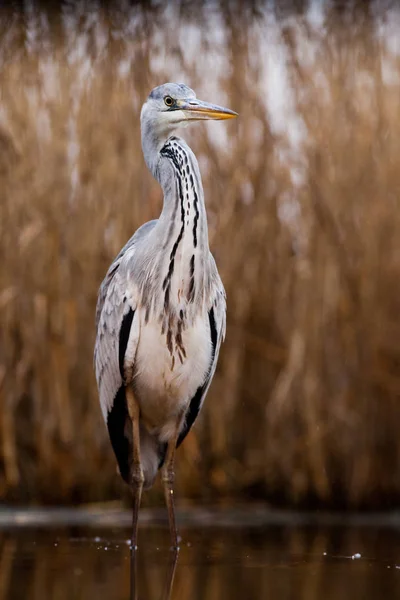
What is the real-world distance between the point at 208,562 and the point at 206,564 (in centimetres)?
5

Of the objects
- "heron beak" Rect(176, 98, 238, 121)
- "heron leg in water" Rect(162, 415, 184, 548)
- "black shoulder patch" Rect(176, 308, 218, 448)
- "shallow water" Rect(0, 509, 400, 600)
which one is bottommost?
"shallow water" Rect(0, 509, 400, 600)

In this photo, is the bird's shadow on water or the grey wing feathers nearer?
the bird's shadow on water

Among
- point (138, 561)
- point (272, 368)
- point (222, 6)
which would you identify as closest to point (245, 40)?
point (222, 6)

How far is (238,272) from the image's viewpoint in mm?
6191

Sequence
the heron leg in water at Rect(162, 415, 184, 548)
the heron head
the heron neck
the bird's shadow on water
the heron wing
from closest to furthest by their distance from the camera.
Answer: the bird's shadow on water < the heron neck < the heron head < the heron wing < the heron leg in water at Rect(162, 415, 184, 548)

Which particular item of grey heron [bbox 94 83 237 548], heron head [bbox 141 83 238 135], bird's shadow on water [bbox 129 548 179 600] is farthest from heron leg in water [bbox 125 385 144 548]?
heron head [bbox 141 83 238 135]

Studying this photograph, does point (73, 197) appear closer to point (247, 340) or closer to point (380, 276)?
point (247, 340)

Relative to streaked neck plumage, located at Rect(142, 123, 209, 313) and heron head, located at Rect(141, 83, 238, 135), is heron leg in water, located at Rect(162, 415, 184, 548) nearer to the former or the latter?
streaked neck plumage, located at Rect(142, 123, 209, 313)

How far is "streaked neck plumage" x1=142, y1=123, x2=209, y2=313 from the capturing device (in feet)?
15.3

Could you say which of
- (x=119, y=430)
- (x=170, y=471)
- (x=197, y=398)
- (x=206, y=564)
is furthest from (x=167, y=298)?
(x=206, y=564)

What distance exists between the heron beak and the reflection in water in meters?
1.81

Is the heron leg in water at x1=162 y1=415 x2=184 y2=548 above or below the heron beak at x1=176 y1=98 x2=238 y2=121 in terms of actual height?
below

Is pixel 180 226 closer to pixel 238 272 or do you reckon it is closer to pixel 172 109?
pixel 172 109

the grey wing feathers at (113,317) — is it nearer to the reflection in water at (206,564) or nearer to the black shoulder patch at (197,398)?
the black shoulder patch at (197,398)
